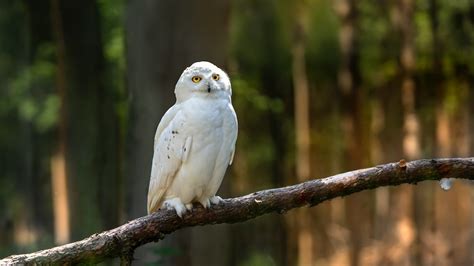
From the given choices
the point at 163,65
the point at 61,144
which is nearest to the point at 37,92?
the point at 61,144

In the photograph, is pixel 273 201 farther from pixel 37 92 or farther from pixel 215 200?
pixel 37 92

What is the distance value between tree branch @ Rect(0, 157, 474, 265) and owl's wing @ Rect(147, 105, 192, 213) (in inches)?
10.5

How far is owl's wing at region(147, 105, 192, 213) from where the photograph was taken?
4.22 m

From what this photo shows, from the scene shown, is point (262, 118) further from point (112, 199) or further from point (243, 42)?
point (112, 199)

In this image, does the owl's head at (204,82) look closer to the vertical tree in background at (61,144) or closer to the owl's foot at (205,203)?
the owl's foot at (205,203)

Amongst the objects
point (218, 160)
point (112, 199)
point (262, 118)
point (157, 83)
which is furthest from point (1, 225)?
point (218, 160)

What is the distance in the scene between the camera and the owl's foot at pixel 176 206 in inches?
162

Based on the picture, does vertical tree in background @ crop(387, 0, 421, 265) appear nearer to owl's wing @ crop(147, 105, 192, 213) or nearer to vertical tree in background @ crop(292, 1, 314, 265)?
vertical tree in background @ crop(292, 1, 314, 265)

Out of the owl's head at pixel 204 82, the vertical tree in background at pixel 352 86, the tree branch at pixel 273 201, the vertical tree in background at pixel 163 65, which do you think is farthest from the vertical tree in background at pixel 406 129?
the owl's head at pixel 204 82

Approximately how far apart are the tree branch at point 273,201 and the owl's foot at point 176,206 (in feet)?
0.10

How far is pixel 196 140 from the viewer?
419 cm

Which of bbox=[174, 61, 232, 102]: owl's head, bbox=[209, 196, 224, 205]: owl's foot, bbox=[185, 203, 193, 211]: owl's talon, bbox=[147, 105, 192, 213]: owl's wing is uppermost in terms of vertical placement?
bbox=[174, 61, 232, 102]: owl's head

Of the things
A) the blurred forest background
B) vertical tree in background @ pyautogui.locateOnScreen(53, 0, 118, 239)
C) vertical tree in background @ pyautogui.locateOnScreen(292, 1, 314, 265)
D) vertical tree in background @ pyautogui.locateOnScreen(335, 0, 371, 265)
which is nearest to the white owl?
the blurred forest background

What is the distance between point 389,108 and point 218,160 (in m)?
10.3
